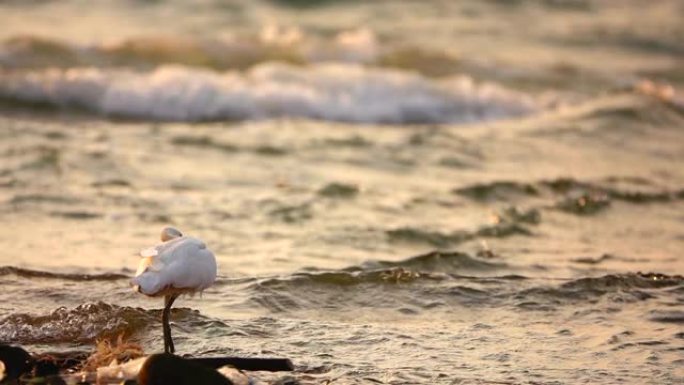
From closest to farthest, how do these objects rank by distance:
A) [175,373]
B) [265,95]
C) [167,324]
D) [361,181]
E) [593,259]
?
[175,373]
[167,324]
[593,259]
[361,181]
[265,95]

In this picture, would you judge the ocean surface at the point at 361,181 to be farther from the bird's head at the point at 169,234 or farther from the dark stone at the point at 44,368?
the bird's head at the point at 169,234

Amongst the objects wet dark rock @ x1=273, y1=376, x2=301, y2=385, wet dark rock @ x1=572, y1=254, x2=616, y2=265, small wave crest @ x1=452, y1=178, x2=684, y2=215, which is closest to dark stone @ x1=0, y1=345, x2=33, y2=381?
wet dark rock @ x1=273, y1=376, x2=301, y2=385

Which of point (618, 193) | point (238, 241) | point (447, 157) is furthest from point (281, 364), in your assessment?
point (447, 157)

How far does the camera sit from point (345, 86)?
12688 mm

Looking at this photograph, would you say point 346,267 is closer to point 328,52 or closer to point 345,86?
point 345,86

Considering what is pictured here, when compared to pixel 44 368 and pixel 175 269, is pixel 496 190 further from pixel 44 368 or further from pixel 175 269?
pixel 44 368

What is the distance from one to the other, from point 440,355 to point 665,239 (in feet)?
9.11

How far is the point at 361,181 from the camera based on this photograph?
30.4ft

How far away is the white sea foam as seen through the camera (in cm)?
1190

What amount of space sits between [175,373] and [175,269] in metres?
0.46

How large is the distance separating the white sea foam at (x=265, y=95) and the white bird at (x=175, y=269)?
6556 millimetres

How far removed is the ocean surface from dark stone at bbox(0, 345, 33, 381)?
485mm

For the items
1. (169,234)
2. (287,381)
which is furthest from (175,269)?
(287,381)

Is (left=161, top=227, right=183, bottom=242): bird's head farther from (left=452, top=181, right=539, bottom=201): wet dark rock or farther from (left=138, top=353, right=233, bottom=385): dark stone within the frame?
(left=452, top=181, right=539, bottom=201): wet dark rock
